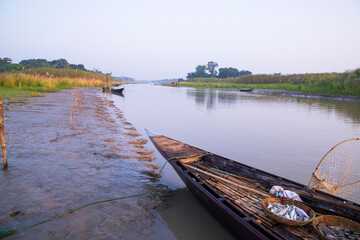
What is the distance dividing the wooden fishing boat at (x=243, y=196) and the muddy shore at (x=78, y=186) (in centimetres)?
72

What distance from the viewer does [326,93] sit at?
24859 mm

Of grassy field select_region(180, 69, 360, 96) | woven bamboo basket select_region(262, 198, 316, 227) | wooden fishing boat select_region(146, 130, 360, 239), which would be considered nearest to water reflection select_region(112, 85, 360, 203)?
wooden fishing boat select_region(146, 130, 360, 239)

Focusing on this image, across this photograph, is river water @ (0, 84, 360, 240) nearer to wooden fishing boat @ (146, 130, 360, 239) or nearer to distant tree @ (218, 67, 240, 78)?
wooden fishing boat @ (146, 130, 360, 239)

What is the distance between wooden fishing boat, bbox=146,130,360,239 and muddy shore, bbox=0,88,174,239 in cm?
72

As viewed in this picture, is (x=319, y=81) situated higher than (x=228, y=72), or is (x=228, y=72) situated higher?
(x=228, y=72)

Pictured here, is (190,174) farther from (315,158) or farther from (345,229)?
(315,158)

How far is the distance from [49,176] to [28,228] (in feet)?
4.91

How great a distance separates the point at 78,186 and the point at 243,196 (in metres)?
2.86

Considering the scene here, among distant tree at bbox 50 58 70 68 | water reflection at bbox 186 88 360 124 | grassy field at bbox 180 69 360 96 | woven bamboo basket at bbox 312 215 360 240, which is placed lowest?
woven bamboo basket at bbox 312 215 360 240

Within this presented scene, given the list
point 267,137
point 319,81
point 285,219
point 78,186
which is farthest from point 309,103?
point 78,186

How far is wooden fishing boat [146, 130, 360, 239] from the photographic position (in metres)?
2.55

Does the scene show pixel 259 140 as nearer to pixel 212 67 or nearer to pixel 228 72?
pixel 228 72

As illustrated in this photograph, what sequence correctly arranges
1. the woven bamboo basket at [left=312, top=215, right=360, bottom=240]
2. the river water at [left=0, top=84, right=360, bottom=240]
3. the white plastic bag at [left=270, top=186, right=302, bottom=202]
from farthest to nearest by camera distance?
the white plastic bag at [left=270, top=186, right=302, bottom=202] → the river water at [left=0, top=84, right=360, bottom=240] → the woven bamboo basket at [left=312, top=215, right=360, bottom=240]

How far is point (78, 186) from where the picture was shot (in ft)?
12.9
